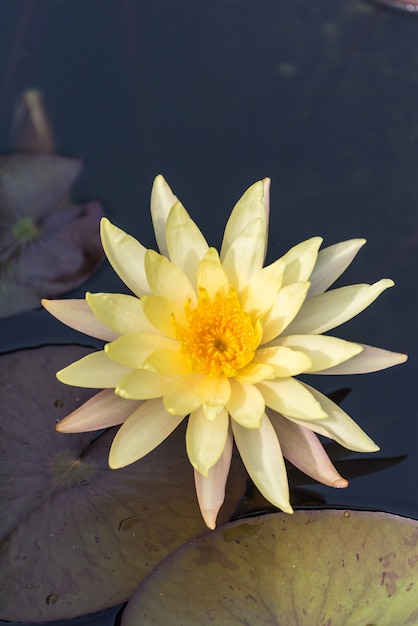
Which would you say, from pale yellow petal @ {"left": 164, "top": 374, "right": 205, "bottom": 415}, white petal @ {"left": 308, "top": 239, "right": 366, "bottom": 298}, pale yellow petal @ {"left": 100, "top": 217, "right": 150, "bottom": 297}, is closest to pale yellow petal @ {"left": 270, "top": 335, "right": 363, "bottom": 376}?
white petal @ {"left": 308, "top": 239, "right": 366, "bottom": 298}

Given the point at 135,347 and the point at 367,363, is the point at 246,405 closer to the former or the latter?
the point at 135,347

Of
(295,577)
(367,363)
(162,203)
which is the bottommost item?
(295,577)

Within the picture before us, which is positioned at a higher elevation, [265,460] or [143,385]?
[143,385]

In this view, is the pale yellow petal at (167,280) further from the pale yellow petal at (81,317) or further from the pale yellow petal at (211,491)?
the pale yellow petal at (211,491)

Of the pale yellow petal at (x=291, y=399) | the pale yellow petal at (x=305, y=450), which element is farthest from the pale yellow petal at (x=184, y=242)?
the pale yellow petal at (x=305, y=450)

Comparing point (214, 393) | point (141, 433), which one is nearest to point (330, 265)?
point (214, 393)

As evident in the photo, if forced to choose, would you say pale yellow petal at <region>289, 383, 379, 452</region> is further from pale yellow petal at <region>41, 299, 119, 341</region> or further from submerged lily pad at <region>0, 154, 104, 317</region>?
submerged lily pad at <region>0, 154, 104, 317</region>
